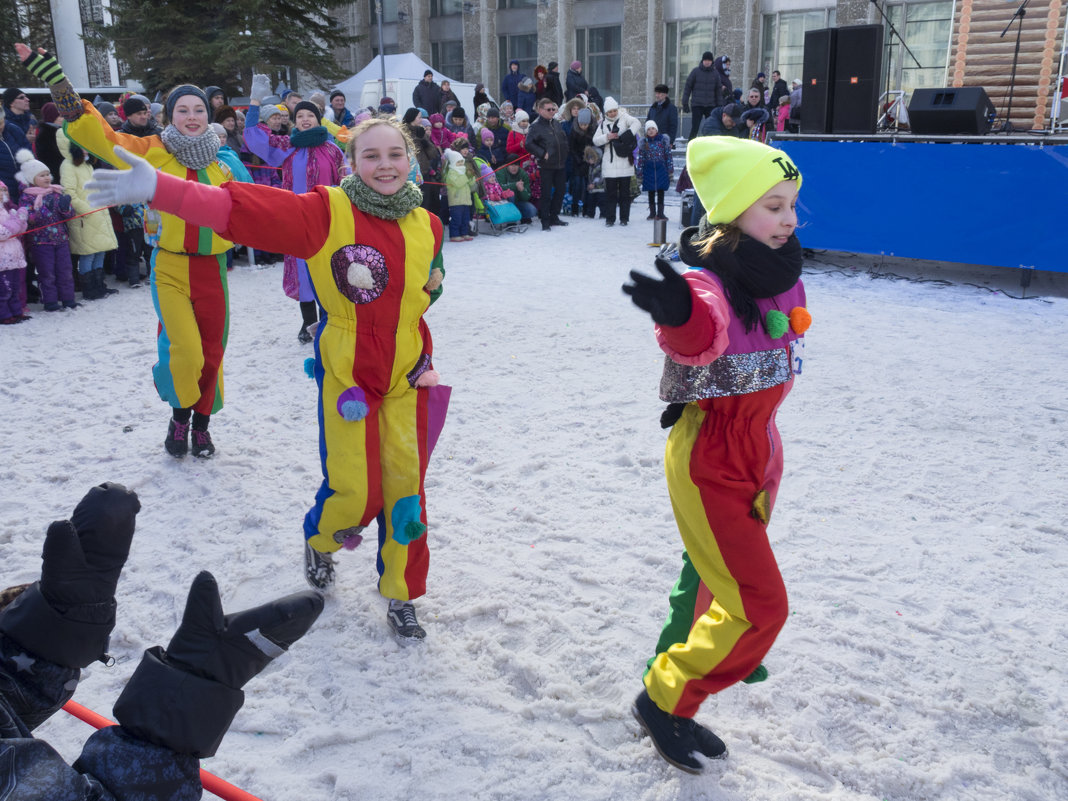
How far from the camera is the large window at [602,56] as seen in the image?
87.1 feet

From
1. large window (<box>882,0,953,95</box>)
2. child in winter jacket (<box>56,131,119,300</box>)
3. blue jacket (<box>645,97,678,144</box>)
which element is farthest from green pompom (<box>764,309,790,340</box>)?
large window (<box>882,0,953,95</box>)

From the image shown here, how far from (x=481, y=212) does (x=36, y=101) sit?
6.70m

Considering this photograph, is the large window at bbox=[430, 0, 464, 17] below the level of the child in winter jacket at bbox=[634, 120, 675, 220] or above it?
above

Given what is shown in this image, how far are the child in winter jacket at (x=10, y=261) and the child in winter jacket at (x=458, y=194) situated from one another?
5927mm

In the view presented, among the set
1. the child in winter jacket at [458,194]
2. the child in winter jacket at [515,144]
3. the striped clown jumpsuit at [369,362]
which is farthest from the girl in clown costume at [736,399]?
the child in winter jacket at [515,144]

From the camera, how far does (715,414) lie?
2311 millimetres

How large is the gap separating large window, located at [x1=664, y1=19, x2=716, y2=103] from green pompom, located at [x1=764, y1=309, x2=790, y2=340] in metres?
23.9

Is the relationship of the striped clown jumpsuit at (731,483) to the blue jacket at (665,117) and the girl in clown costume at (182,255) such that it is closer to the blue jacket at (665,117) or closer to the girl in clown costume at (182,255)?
the girl in clown costume at (182,255)

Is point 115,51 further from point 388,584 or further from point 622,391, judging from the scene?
point 388,584

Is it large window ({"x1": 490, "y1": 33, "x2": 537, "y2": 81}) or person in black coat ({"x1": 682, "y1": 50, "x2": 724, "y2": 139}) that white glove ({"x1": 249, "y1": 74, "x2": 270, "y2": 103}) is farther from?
large window ({"x1": 490, "y1": 33, "x2": 537, "y2": 81})

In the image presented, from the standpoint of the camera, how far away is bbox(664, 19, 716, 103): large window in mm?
24656

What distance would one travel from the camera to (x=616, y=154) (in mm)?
13180

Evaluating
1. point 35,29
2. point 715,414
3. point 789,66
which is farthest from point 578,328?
point 35,29

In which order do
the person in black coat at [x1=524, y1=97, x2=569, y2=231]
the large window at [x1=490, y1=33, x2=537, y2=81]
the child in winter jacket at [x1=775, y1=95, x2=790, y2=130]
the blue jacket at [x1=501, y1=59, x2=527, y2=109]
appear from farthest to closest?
the large window at [x1=490, y1=33, x2=537, y2=81] < the blue jacket at [x1=501, y1=59, x2=527, y2=109] < the child in winter jacket at [x1=775, y1=95, x2=790, y2=130] < the person in black coat at [x1=524, y1=97, x2=569, y2=231]
